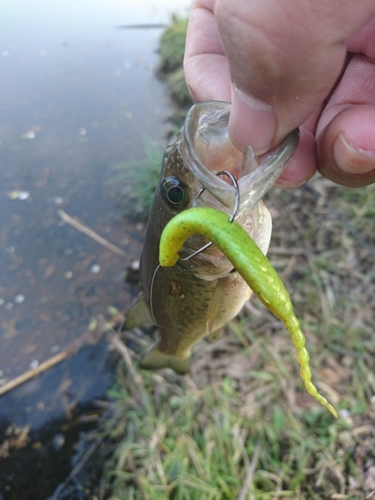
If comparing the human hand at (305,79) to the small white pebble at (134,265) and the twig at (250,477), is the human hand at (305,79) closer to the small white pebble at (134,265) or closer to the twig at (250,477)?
the twig at (250,477)

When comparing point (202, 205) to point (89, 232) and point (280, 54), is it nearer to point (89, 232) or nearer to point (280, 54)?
point (280, 54)

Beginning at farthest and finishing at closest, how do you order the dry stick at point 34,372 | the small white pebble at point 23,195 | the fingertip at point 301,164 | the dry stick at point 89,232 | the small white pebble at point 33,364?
the small white pebble at point 23,195, the dry stick at point 89,232, the small white pebble at point 33,364, the dry stick at point 34,372, the fingertip at point 301,164

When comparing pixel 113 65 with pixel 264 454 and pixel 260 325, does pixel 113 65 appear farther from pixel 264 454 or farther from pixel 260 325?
pixel 264 454

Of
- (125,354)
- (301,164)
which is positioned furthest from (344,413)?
(301,164)

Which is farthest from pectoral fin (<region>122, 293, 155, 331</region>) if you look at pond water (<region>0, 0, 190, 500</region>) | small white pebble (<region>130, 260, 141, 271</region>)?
small white pebble (<region>130, 260, 141, 271</region>)

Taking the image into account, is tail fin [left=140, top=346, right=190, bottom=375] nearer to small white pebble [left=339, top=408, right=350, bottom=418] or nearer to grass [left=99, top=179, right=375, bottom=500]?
grass [left=99, top=179, right=375, bottom=500]

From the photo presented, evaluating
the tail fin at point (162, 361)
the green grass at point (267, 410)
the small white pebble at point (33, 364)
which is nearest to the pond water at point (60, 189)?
the small white pebble at point (33, 364)

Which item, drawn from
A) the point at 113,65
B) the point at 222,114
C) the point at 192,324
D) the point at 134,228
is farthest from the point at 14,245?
the point at 113,65
